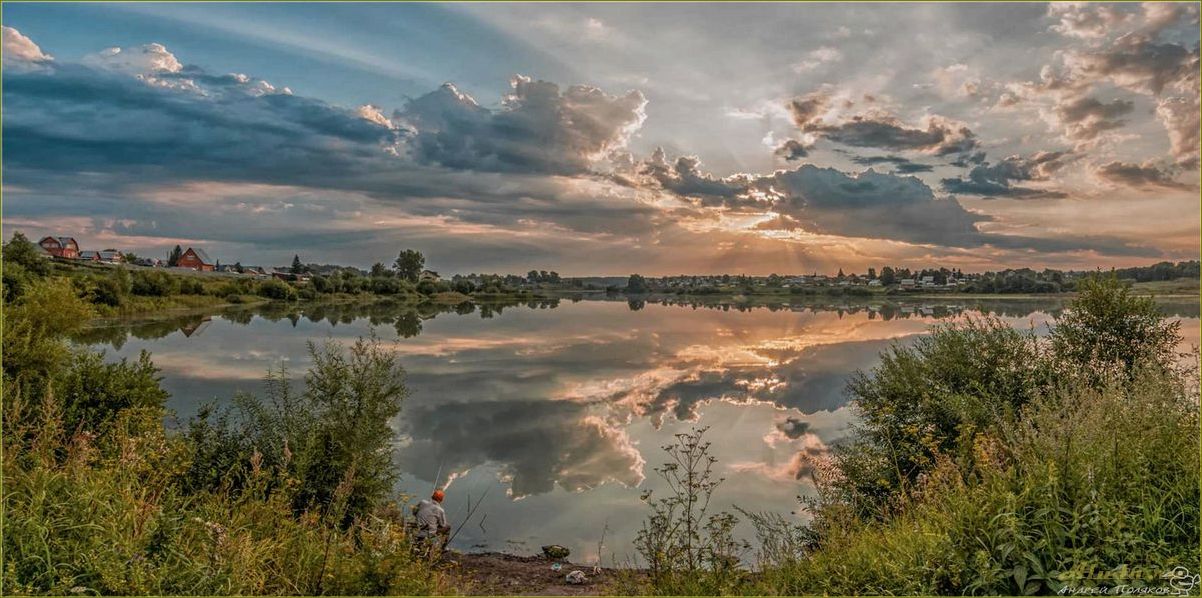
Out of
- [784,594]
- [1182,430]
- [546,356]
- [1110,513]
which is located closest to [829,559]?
[784,594]

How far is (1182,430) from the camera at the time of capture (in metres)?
6.22

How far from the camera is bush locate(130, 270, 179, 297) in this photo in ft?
184

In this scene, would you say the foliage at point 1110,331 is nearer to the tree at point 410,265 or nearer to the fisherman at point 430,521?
the fisherman at point 430,521

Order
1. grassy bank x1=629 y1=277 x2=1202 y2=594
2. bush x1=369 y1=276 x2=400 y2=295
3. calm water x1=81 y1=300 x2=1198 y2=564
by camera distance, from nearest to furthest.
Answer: grassy bank x1=629 y1=277 x2=1202 y2=594 < calm water x1=81 y1=300 x2=1198 y2=564 < bush x1=369 y1=276 x2=400 y2=295

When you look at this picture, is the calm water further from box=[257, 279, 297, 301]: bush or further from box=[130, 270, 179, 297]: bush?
box=[257, 279, 297, 301]: bush

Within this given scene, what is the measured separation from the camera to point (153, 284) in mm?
58031

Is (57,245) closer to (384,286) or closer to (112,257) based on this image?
(112,257)

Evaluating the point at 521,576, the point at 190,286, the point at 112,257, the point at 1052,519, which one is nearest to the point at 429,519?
the point at 521,576

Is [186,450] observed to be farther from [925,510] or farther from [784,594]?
[925,510]

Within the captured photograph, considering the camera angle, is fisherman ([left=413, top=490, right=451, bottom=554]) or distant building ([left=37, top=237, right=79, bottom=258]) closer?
fisherman ([left=413, top=490, right=451, bottom=554])

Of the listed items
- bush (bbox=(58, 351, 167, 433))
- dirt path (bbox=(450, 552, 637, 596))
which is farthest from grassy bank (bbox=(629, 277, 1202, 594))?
bush (bbox=(58, 351, 167, 433))

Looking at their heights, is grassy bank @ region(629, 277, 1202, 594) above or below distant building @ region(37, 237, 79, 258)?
below

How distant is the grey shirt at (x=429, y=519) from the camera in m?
11.0

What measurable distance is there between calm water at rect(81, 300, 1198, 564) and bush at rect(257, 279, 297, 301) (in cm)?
3371
